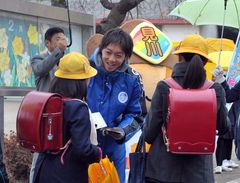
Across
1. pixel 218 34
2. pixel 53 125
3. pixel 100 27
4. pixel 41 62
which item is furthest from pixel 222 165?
pixel 218 34

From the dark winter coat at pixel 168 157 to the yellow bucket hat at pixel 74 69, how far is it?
0.51m

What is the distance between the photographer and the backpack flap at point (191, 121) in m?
3.45

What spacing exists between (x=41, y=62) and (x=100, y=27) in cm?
382

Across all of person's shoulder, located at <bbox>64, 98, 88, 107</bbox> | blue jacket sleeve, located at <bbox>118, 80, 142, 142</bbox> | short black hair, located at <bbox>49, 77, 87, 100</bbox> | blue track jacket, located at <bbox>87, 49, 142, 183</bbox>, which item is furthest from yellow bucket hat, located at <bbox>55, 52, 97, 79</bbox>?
blue jacket sleeve, located at <bbox>118, 80, 142, 142</bbox>

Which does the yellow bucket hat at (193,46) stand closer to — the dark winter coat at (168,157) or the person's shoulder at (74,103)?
the dark winter coat at (168,157)

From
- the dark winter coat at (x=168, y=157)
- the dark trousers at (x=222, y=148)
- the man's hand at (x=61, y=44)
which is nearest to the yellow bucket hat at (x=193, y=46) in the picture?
the dark winter coat at (x=168, y=157)

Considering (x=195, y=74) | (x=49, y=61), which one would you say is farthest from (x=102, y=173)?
(x=49, y=61)

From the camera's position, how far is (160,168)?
3.61m

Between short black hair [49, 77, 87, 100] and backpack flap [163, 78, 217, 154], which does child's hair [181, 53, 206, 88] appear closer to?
backpack flap [163, 78, 217, 154]

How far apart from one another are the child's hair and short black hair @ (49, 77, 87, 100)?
0.70 m

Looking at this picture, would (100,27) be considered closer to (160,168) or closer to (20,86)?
(20,86)

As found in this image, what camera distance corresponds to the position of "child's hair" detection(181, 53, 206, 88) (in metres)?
3.55

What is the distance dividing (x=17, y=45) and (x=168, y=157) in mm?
2939

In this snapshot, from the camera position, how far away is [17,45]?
5953 mm
